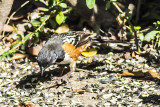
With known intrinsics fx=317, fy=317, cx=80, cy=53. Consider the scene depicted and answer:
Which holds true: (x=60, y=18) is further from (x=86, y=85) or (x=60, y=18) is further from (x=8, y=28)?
(x=86, y=85)

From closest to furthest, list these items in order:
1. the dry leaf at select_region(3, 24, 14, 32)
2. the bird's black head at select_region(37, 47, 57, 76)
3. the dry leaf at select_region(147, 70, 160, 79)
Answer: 1. the bird's black head at select_region(37, 47, 57, 76)
2. the dry leaf at select_region(147, 70, 160, 79)
3. the dry leaf at select_region(3, 24, 14, 32)

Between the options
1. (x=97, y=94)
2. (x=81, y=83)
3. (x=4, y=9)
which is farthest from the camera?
(x=4, y=9)

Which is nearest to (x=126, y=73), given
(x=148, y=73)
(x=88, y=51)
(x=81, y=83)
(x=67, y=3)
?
(x=148, y=73)

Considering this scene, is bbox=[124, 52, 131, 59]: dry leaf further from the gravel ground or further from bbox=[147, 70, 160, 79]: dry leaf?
bbox=[147, 70, 160, 79]: dry leaf

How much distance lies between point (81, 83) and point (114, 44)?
76.8 inches

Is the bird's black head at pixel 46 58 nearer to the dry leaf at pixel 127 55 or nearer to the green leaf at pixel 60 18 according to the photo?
the green leaf at pixel 60 18

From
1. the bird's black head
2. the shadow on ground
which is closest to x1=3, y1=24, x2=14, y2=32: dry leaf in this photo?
the bird's black head

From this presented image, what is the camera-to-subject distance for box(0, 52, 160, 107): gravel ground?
510 cm

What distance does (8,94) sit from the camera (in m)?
5.54

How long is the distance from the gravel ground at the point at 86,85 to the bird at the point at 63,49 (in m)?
0.39

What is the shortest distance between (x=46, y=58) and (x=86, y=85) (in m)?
0.90

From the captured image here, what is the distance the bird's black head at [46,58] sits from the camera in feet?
17.5

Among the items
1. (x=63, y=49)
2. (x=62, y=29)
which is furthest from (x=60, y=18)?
(x=63, y=49)

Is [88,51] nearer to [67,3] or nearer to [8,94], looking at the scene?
[67,3]
